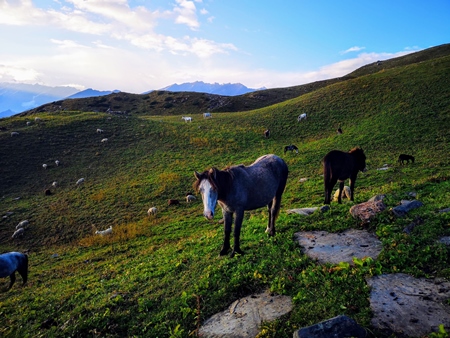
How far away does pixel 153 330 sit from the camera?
6102 millimetres

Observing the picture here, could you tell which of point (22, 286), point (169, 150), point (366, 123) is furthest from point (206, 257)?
point (366, 123)

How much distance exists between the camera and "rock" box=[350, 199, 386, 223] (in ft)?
29.5

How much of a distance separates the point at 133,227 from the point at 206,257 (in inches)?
436

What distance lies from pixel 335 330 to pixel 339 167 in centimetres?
1089

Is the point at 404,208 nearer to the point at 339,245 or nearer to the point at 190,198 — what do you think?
the point at 339,245

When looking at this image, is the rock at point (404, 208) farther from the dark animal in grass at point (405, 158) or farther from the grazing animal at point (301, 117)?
the grazing animal at point (301, 117)

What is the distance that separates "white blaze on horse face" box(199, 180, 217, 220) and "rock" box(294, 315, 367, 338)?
3.58 metres

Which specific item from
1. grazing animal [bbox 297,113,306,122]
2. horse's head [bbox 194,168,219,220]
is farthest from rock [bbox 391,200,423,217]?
grazing animal [bbox 297,113,306,122]

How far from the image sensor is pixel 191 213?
67.3ft

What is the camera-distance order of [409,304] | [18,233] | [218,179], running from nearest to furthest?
[409,304], [218,179], [18,233]

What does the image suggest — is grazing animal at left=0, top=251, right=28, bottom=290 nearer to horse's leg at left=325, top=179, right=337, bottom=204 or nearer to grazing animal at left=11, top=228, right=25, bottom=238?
grazing animal at left=11, top=228, right=25, bottom=238

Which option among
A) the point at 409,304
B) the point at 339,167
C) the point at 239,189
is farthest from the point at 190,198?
the point at 409,304

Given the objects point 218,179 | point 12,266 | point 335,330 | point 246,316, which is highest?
point 218,179

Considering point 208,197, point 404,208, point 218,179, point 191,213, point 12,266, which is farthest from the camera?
point 191,213
